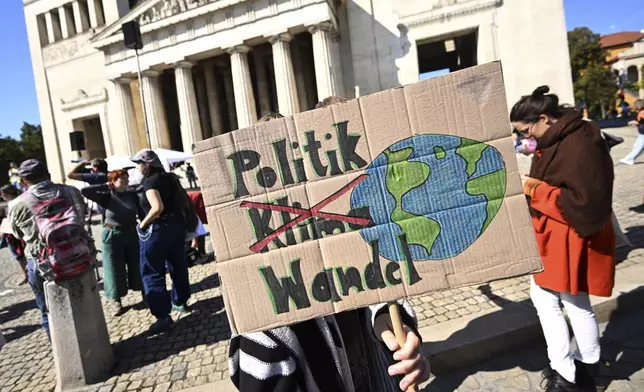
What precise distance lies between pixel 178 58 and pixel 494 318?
24895 millimetres

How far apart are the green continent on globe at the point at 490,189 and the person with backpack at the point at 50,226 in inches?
138

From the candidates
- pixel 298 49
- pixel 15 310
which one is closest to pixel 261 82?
pixel 298 49

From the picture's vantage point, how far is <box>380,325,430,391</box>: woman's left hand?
4.07ft

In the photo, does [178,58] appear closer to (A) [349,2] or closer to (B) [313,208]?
(A) [349,2]

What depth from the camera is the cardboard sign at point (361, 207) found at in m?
1.23

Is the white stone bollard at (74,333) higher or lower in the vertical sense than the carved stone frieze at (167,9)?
lower

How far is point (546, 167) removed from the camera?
2.23 m

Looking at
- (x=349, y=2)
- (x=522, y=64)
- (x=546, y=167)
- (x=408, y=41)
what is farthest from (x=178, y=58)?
(x=546, y=167)

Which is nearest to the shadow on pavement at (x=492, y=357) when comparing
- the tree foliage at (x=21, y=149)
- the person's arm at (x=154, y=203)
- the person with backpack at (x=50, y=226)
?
the person's arm at (x=154, y=203)

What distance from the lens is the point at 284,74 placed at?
2262 centimetres

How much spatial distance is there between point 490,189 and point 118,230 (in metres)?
4.75

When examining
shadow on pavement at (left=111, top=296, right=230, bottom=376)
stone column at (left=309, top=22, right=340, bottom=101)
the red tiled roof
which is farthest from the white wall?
the red tiled roof

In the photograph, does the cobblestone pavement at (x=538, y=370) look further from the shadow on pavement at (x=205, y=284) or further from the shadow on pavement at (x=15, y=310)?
the shadow on pavement at (x=15, y=310)

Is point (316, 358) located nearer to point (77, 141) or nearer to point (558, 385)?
point (558, 385)
